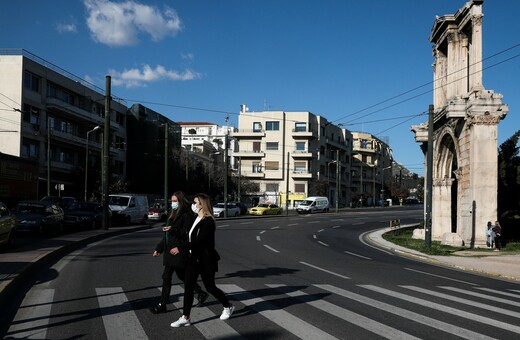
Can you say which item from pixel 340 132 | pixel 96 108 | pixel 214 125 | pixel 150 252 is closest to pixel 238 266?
pixel 150 252

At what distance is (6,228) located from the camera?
1520 centimetres

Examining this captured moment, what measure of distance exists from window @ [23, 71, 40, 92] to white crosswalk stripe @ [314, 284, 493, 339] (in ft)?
143

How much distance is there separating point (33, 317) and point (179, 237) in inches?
90.2

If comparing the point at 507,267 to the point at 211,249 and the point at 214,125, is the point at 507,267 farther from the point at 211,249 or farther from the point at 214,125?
the point at 214,125

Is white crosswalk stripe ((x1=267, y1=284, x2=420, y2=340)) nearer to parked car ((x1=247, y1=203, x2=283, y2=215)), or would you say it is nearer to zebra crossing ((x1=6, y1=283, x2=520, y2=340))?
zebra crossing ((x1=6, y1=283, x2=520, y2=340))

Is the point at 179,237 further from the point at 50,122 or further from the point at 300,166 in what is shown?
the point at 300,166

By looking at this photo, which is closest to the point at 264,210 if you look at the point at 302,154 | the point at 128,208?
the point at 128,208

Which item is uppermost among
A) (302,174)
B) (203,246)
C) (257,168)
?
(257,168)

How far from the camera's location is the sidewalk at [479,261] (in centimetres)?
1648

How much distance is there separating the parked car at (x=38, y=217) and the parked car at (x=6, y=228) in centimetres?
477

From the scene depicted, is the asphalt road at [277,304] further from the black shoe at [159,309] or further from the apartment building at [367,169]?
the apartment building at [367,169]

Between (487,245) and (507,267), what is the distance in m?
8.31

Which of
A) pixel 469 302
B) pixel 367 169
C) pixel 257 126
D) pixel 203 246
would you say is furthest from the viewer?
pixel 367 169

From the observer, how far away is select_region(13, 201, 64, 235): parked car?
68.2ft
